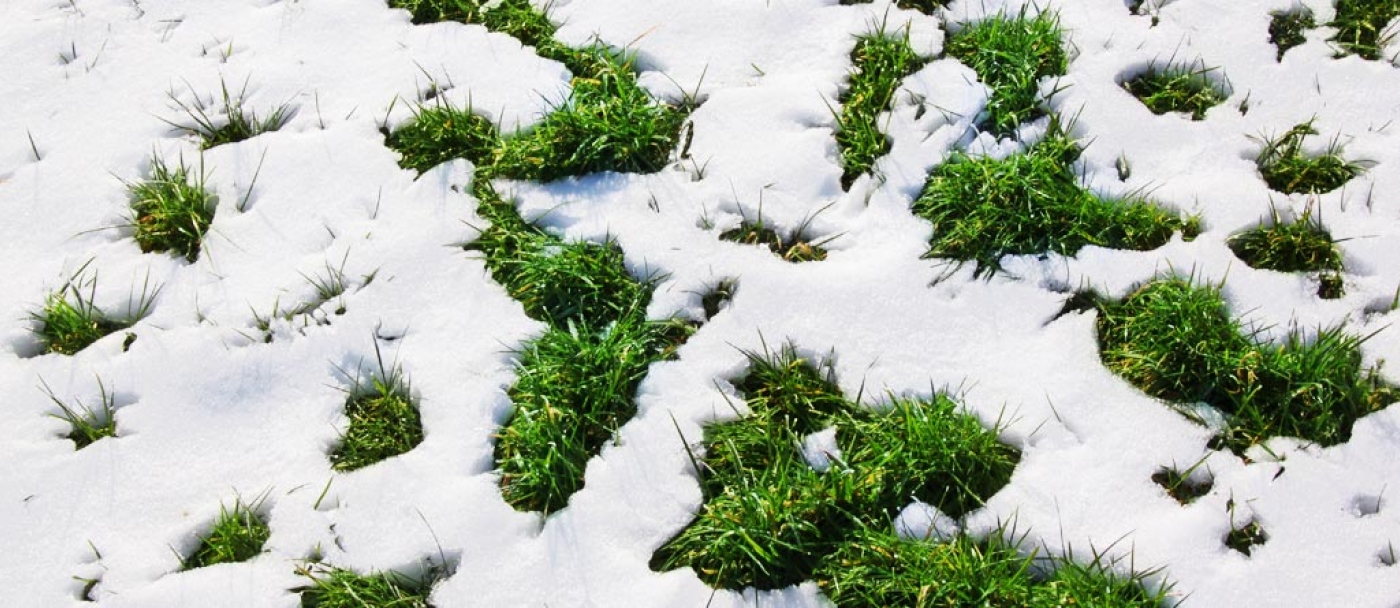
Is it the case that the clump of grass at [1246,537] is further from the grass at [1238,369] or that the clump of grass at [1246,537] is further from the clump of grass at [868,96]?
the clump of grass at [868,96]

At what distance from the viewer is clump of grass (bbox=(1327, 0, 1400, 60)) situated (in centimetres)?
251

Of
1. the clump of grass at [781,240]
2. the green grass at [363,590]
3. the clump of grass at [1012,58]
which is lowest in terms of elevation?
the green grass at [363,590]

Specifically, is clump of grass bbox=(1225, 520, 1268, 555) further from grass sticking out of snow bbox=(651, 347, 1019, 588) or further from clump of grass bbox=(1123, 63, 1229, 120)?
clump of grass bbox=(1123, 63, 1229, 120)

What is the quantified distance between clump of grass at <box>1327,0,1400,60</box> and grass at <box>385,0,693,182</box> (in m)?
1.73

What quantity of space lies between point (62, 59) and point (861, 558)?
8.53ft

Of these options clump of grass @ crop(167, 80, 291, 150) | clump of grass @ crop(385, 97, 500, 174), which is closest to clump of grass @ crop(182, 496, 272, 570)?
clump of grass @ crop(385, 97, 500, 174)

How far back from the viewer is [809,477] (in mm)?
1907

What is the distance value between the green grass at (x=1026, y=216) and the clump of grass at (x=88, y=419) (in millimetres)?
1858

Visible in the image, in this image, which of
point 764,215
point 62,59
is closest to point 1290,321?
point 764,215

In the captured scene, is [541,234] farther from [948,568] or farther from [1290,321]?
[1290,321]

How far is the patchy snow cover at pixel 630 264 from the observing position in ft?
6.14

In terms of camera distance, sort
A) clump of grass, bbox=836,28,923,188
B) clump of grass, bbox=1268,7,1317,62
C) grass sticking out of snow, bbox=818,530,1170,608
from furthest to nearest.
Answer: clump of grass, bbox=1268,7,1317,62 < clump of grass, bbox=836,28,923,188 < grass sticking out of snow, bbox=818,530,1170,608

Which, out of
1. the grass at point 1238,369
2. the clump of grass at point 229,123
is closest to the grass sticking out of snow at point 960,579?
the grass at point 1238,369

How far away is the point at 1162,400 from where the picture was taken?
2004 mm
